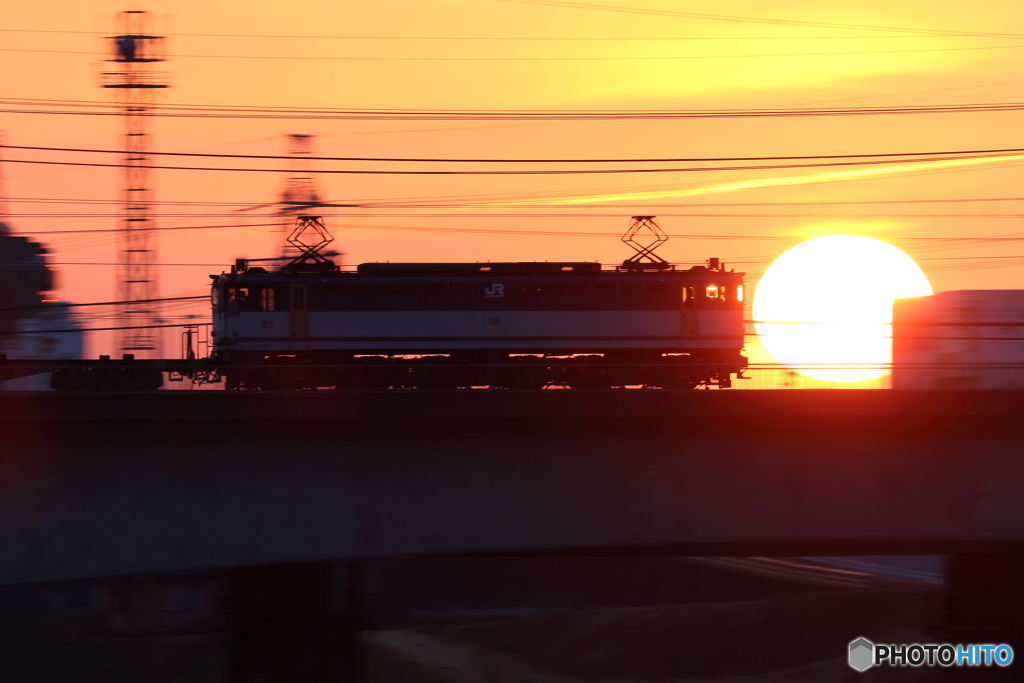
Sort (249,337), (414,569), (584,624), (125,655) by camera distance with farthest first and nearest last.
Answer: (249,337) → (414,569) → (584,624) → (125,655)

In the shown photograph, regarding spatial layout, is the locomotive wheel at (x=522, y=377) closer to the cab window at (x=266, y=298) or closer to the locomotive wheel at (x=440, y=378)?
the locomotive wheel at (x=440, y=378)

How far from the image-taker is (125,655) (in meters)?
19.4

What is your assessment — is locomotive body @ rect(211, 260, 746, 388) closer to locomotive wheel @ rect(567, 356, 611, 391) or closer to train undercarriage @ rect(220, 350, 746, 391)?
train undercarriage @ rect(220, 350, 746, 391)

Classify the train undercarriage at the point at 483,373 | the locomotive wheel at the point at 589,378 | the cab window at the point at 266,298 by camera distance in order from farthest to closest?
the cab window at the point at 266,298 → the locomotive wheel at the point at 589,378 → the train undercarriage at the point at 483,373

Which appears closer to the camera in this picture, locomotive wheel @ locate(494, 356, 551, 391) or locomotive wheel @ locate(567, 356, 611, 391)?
locomotive wheel @ locate(494, 356, 551, 391)

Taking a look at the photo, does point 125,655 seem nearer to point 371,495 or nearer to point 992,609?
point 371,495

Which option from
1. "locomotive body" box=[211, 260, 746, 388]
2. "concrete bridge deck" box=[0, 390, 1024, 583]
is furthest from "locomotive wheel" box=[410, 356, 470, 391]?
"concrete bridge deck" box=[0, 390, 1024, 583]

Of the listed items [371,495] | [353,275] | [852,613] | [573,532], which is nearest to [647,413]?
[573,532]

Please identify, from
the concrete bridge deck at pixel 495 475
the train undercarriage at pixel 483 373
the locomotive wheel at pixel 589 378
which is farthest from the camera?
the locomotive wheel at pixel 589 378

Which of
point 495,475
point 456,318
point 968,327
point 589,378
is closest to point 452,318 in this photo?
point 456,318

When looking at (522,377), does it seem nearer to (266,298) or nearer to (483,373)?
(483,373)

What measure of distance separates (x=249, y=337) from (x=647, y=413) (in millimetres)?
16881

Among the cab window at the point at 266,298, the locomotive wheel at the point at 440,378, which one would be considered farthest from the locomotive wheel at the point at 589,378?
the cab window at the point at 266,298

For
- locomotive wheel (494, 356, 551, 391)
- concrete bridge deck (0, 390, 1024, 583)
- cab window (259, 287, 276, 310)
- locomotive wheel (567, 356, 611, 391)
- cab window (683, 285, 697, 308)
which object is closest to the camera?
concrete bridge deck (0, 390, 1024, 583)
